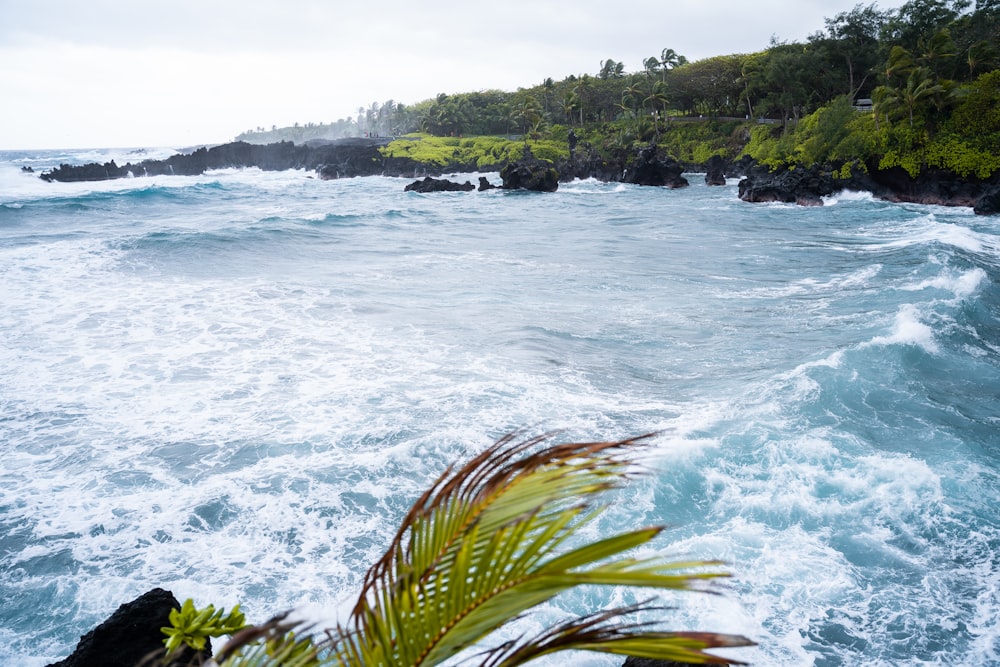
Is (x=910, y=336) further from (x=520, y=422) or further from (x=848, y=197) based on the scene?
(x=848, y=197)

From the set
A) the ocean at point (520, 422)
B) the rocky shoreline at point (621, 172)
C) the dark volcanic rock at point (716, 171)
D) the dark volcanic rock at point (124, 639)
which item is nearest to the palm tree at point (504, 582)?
the ocean at point (520, 422)

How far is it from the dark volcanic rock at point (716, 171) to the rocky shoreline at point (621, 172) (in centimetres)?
9

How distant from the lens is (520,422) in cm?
964

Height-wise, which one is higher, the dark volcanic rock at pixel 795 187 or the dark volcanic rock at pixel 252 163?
the dark volcanic rock at pixel 252 163

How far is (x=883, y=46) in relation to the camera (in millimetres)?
48719

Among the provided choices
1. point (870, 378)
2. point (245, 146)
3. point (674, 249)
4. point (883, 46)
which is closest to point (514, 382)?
point (870, 378)

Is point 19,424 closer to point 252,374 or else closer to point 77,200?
point 252,374

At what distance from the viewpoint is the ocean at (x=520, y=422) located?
6238 mm

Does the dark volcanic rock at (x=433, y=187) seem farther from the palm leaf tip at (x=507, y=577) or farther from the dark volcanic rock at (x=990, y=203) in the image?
the palm leaf tip at (x=507, y=577)

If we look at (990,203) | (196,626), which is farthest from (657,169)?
(196,626)

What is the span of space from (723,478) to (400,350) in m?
7.39

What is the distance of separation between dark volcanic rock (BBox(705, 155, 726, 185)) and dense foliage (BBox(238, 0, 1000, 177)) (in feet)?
8.15

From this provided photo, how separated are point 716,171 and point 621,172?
939 cm

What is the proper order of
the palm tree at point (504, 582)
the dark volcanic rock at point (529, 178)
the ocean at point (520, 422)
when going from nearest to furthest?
the palm tree at point (504, 582), the ocean at point (520, 422), the dark volcanic rock at point (529, 178)
